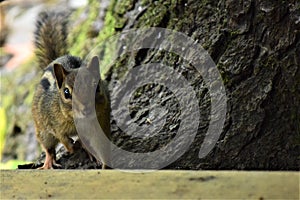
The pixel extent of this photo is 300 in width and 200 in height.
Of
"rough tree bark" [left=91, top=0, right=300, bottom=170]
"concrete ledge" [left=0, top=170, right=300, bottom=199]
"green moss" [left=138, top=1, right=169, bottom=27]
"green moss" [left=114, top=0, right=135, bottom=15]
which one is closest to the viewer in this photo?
"concrete ledge" [left=0, top=170, right=300, bottom=199]

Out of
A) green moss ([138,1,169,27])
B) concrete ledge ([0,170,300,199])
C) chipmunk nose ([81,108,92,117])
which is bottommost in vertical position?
chipmunk nose ([81,108,92,117])

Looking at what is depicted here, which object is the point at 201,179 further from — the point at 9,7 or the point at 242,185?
the point at 9,7

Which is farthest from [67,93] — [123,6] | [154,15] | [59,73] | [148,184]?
[148,184]

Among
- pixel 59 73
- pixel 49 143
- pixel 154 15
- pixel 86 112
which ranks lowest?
pixel 49 143

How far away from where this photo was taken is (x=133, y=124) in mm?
2979

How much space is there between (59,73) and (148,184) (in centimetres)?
127

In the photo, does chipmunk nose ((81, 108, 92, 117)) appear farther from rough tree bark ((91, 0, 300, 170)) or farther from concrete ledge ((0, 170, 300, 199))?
concrete ledge ((0, 170, 300, 199))

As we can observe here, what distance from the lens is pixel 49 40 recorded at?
3539 mm

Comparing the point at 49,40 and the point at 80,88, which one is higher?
the point at 49,40

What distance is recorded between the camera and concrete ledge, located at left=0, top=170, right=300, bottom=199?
179 cm

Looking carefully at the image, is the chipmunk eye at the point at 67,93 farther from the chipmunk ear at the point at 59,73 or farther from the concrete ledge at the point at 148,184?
the concrete ledge at the point at 148,184

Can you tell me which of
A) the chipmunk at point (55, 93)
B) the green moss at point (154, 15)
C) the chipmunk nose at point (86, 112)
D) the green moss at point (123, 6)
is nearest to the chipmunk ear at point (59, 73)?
the chipmunk at point (55, 93)

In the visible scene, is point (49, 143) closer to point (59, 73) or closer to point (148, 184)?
point (59, 73)

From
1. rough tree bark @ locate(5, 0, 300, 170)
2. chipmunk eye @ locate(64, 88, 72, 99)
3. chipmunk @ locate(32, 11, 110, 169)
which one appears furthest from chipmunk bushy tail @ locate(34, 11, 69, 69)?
rough tree bark @ locate(5, 0, 300, 170)
